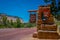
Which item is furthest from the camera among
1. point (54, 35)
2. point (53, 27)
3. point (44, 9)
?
point (44, 9)

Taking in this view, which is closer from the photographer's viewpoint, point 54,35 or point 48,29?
point 54,35

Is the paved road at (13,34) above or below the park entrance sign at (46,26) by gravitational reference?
below

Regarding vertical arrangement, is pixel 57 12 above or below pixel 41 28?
above

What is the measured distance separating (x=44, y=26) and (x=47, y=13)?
0.95 m

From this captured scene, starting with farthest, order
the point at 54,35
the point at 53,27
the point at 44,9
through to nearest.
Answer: the point at 44,9 → the point at 53,27 → the point at 54,35

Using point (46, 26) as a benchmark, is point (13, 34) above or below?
below

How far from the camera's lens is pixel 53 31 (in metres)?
10.2

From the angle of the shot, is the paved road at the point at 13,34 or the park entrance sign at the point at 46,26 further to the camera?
the paved road at the point at 13,34

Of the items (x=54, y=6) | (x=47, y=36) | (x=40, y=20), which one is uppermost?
(x=54, y=6)

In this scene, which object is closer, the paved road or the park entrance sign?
the park entrance sign

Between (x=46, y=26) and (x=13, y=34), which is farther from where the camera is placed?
(x=13, y=34)

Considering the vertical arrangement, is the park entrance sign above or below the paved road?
above

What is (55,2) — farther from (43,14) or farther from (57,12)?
(43,14)

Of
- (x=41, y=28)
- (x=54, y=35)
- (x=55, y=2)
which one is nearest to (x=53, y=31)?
(x=54, y=35)
